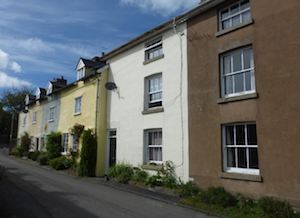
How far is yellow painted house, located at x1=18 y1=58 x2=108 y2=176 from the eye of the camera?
22.0 metres

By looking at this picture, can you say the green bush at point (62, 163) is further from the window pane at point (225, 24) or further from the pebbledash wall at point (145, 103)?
the window pane at point (225, 24)

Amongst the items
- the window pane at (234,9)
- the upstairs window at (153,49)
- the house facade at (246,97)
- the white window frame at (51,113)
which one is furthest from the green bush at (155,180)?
the white window frame at (51,113)

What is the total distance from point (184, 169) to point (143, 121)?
4247 mm

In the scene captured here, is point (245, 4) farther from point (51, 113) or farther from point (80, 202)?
point (51, 113)

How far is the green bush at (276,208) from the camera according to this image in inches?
388

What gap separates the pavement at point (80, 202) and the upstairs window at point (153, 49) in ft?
24.2

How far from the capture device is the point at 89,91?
24.0 metres

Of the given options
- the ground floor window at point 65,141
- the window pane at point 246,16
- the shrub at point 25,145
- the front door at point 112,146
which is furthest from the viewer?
the shrub at point 25,145

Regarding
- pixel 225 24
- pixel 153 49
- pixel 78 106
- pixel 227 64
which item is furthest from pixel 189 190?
pixel 78 106

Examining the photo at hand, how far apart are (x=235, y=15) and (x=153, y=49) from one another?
591 centimetres

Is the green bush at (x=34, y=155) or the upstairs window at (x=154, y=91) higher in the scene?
the upstairs window at (x=154, y=91)

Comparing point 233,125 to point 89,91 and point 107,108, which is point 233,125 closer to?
point 107,108

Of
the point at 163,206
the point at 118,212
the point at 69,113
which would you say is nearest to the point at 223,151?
the point at 163,206

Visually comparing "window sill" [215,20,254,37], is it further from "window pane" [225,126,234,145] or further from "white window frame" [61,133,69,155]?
"white window frame" [61,133,69,155]
